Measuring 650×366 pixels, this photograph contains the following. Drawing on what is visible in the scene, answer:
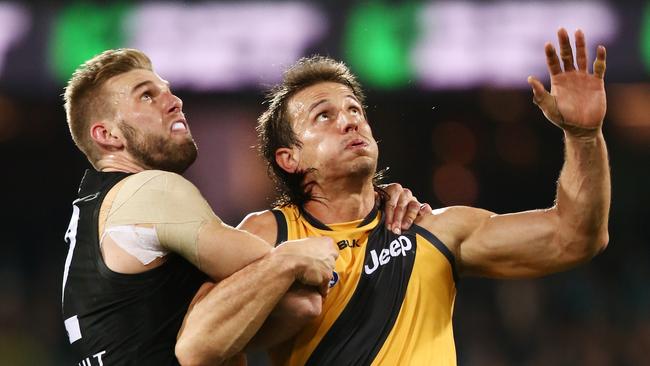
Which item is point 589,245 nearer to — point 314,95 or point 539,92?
point 539,92

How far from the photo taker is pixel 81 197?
4.51 metres

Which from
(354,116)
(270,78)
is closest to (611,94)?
(270,78)

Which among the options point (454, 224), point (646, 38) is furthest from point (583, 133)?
point (646, 38)

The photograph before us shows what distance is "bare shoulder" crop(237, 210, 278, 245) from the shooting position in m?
4.99

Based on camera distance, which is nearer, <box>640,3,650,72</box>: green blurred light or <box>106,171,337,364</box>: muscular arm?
<box>106,171,337,364</box>: muscular arm

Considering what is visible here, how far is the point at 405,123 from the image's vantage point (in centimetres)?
1695

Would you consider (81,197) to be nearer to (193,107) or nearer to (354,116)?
(354,116)

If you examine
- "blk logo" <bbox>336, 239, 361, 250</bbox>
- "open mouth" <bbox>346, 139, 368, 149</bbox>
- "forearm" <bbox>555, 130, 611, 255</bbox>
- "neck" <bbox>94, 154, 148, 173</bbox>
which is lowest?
"blk logo" <bbox>336, 239, 361, 250</bbox>

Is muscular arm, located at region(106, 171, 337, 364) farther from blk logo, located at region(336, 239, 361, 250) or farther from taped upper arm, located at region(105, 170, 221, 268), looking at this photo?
blk logo, located at region(336, 239, 361, 250)

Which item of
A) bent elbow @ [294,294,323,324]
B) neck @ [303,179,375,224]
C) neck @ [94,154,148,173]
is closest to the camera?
bent elbow @ [294,294,323,324]

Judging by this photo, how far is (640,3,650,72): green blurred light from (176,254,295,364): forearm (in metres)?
7.09

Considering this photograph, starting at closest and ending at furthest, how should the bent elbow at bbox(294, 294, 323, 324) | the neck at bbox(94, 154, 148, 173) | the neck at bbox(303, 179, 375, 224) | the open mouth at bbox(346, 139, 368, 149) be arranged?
the bent elbow at bbox(294, 294, 323, 324)
the neck at bbox(94, 154, 148, 173)
the open mouth at bbox(346, 139, 368, 149)
the neck at bbox(303, 179, 375, 224)

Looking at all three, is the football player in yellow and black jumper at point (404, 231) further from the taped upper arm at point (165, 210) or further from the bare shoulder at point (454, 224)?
the taped upper arm at point (165, 210)

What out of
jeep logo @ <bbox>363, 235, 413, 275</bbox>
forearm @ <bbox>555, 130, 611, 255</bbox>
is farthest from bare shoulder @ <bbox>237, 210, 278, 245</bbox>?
forearm @ <bbox>555, 130, 611, 255</bbox>
